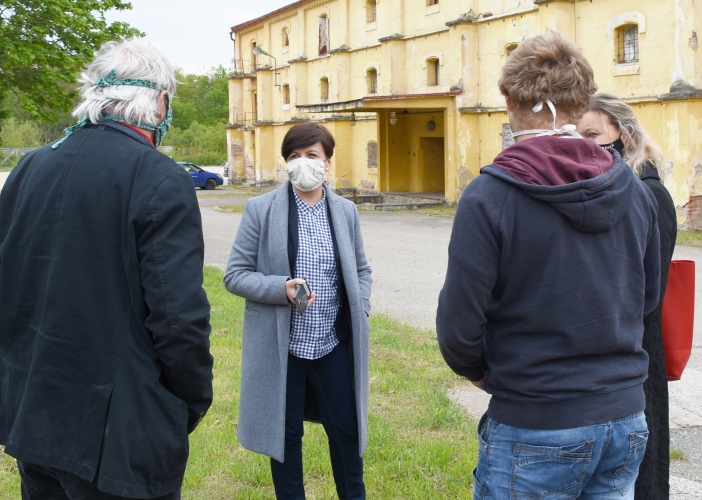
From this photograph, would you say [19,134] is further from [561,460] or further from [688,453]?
[561,460]

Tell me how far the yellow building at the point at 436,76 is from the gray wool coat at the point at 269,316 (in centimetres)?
1738

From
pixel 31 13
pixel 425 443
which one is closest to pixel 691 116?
pixel 31 13

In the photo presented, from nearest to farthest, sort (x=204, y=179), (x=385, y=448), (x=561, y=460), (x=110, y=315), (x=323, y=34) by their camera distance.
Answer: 1. (x=561, y=460)
2. (x=110, y=315)
3. (x=385, y=448)
4. (x=323, y=34)
5. (x=204, y=179)

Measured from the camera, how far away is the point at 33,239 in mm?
2633

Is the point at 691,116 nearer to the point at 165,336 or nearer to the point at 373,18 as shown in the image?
the point at 373,18

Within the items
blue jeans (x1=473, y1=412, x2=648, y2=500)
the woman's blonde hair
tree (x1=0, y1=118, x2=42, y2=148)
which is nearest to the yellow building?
the woman's blonde hair

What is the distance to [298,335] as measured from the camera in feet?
13.1

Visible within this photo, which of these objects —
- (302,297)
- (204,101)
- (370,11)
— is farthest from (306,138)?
(204,101)

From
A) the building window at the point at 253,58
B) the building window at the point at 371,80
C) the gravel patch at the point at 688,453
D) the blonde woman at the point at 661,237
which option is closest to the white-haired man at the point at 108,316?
the blonde woman at the point at 661,237

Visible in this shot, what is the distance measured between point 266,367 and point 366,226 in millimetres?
18366

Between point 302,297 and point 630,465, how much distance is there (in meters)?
1.83

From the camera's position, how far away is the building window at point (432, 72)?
95.8ft

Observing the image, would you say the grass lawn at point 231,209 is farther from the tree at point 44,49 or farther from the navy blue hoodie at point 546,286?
the navy blue hoodie at point 546,286

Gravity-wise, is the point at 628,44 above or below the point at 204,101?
below
